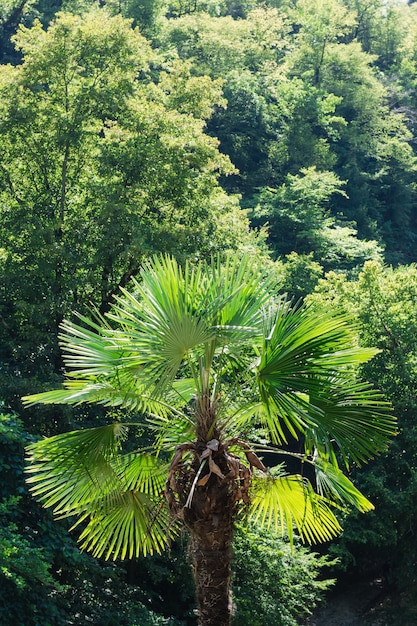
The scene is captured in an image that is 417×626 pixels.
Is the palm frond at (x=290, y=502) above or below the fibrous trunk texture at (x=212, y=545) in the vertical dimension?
above

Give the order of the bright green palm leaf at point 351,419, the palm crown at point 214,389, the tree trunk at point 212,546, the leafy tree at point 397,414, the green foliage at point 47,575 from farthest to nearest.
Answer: the leafy tree at point 397,414 < the green foliage at point 47,575 < the bright green palm leaf at point 351,419 < the tree trunk at point 212,546 < the palm crown at point 214,389

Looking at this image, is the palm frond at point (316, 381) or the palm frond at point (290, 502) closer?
the palm frond at point (316, 381)

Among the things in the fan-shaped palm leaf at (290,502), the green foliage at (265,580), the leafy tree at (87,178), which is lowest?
the green foliage at (265,580)

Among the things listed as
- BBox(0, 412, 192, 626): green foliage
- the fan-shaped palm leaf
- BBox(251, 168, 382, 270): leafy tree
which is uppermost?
BBox(251, 168, 382, 270): leafy tree

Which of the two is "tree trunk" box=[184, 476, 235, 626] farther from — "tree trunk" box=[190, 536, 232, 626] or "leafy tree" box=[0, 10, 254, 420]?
Result: "leafy tree" box=[0, 10, 254, 420]

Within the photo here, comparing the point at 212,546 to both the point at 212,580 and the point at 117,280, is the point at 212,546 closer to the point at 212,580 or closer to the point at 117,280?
the point at 212,580

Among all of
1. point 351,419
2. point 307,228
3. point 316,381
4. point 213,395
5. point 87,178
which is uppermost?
point 307,228

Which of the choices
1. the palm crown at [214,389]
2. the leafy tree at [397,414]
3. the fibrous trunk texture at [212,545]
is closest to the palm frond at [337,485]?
the palm crown at [214,389]

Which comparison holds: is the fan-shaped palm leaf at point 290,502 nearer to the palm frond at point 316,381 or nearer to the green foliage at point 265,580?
the palm frond at point 316,381

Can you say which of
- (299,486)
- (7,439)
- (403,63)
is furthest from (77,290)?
(403,63)

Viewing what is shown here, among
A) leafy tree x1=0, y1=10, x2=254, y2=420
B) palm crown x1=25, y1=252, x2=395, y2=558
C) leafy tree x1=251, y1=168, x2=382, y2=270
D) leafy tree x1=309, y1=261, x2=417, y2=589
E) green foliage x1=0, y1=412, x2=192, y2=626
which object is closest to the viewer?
palm crown x1=25, y1=252, x2=395, y2=558

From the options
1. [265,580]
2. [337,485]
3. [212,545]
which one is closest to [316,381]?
[337,485]

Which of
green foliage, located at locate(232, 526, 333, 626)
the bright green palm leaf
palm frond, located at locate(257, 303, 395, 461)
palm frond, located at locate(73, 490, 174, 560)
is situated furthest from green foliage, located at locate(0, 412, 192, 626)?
the bright green palm leaf

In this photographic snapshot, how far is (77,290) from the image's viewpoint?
1542cm
